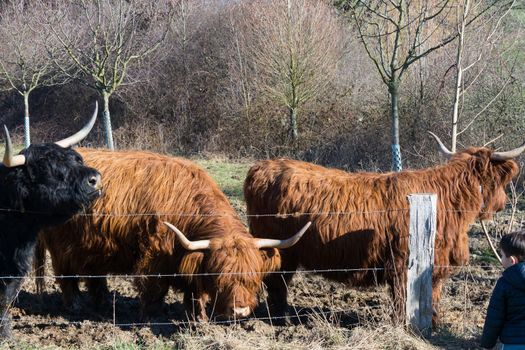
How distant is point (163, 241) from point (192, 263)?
1.38 feet

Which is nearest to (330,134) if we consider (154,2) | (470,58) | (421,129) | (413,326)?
(421,129)

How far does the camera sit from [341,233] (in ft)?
19.7

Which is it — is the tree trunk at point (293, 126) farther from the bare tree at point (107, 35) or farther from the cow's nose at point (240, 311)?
the cow's nose at point (240, 311)

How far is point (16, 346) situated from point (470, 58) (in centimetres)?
1309

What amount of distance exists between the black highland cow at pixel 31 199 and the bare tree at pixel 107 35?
1126 cm

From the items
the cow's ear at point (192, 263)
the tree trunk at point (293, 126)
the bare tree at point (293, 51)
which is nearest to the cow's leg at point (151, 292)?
the cow's ear at point (192, 263)

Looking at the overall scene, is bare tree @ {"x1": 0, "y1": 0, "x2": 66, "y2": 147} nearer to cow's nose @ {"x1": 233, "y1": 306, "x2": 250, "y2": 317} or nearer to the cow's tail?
the cow's tail

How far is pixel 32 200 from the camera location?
208 inches

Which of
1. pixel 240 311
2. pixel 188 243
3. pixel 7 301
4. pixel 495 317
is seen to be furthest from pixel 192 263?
pixel 495 317

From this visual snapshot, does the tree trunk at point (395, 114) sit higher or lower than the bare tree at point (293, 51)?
lower

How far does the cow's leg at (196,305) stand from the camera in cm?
590

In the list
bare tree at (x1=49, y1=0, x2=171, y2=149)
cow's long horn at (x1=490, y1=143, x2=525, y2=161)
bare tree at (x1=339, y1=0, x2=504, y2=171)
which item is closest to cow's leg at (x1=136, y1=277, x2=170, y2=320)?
cow's long horn at (x1=490, y1=143, x2=525, y2=161)

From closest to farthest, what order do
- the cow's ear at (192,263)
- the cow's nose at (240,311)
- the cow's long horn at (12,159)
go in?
the cow's long horn at (12,159), the cow's nose at (240,311), the cow's ear at (192,263)

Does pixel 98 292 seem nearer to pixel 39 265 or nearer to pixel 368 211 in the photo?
pixel 39 265
